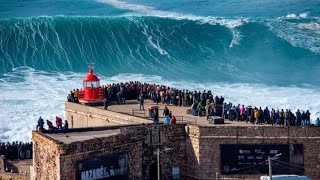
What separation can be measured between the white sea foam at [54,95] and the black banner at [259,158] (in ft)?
49.8

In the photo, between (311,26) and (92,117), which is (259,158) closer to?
(92,117)

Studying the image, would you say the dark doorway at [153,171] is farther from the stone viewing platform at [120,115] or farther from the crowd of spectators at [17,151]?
the crowd of spectators at [17,151]

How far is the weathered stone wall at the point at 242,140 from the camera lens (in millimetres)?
36281

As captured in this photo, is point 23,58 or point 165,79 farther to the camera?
point 23,58

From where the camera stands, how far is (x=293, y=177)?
114ft

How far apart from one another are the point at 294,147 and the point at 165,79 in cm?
2736

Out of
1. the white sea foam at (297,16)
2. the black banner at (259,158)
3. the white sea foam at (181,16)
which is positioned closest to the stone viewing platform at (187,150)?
the black banner at (259,158)

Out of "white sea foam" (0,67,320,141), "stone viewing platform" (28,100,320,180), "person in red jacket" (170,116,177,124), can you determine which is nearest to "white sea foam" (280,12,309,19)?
"white sea foam" (0,67,320,141)

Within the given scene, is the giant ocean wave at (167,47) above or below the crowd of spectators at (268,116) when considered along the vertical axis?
above

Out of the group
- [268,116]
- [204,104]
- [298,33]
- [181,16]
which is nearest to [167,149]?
[268,116]

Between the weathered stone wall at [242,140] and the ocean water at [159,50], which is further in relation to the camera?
the ocean water at [159,50]

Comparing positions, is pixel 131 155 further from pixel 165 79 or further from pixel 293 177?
pixel 165 79

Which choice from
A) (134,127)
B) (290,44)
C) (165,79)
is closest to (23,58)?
(165,79)

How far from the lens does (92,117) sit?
137 ft
